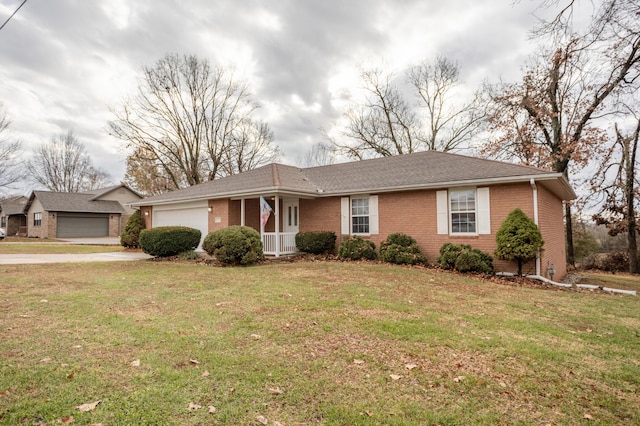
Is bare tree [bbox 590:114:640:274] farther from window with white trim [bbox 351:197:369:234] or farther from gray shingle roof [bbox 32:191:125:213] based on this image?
gray shingle roof [bbox 32:191:125:213]

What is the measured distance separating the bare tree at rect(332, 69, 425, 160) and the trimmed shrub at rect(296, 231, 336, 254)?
55.0 ft

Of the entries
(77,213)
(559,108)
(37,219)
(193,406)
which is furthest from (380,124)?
(37,219)

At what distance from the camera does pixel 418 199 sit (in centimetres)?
1301

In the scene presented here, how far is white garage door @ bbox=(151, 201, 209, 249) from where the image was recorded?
55.9ft

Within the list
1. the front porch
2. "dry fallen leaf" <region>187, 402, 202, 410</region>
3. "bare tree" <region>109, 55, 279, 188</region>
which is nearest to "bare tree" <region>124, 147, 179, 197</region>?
"bare tree" <region>109, 55, 279, 188</region>

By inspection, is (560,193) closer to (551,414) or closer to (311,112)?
(551,414)

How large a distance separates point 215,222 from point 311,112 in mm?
15449

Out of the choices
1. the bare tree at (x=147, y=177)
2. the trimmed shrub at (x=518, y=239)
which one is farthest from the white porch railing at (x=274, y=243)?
the bare tree at (x=147, y=177)

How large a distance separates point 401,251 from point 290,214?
6.42 meters

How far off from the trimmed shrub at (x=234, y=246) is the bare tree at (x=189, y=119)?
760 inches

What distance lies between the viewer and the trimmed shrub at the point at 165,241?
14.5 m

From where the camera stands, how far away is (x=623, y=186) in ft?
63.8

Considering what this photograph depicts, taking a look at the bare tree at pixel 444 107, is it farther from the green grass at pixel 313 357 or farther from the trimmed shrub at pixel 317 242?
the green grass at pixel 313 357

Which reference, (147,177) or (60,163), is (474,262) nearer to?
(147,177)
